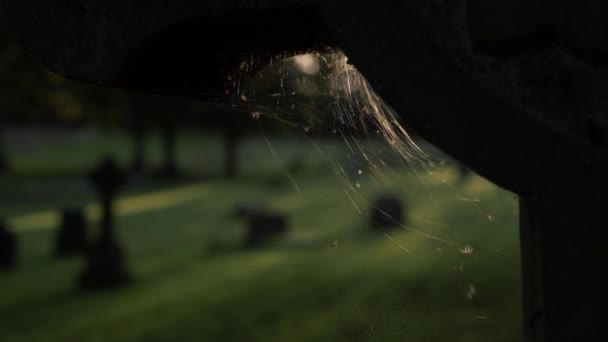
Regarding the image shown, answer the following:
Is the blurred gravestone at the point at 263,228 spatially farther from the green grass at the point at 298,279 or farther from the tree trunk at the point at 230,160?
the tree trunk at the point at 230,160

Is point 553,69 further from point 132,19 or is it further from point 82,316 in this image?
point 82,316

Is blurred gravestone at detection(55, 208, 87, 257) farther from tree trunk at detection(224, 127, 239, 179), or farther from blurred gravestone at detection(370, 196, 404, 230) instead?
tree trunk at detection(224, 127, 239, 179)

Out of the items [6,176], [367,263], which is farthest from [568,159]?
[6,176]

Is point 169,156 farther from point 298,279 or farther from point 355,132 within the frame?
point 355,132

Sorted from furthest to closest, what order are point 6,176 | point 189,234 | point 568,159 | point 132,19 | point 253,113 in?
point 6,176
point 189,234
point 253,113
point 132,19
point 568,159

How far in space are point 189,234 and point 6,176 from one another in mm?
12858

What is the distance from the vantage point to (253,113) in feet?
8.21

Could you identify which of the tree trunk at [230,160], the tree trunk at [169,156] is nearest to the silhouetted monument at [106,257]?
the tree trunk at [230,160]

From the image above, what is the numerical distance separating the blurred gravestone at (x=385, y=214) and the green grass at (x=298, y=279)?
0.05m

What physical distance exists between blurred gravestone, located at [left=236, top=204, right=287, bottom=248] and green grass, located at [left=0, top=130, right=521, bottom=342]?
26cm

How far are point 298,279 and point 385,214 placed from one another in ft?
28.7

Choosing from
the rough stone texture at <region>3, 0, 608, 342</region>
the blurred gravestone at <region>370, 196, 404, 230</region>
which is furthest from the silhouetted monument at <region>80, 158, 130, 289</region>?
the rough stone texture at <region>3, 0, 608, 342</region>

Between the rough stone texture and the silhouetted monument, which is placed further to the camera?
the silhouetted monument

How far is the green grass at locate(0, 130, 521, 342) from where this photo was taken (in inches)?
113
